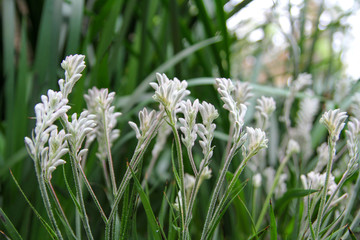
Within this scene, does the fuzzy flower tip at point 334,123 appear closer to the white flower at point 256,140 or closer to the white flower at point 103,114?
the white flower at point 256,140

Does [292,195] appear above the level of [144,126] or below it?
below

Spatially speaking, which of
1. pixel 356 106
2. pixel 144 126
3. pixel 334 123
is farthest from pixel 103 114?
pixel 356 106

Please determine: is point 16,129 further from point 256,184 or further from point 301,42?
point 301,42

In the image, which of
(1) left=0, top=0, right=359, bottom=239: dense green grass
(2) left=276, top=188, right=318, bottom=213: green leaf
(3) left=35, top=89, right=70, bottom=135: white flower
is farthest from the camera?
(1) left=0, top=0, right=359, bottom=239: dense green grass

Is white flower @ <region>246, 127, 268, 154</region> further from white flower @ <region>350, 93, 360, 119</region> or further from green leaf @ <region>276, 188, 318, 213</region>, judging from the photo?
white flower @ <region>350, 93, 360, 119</region>

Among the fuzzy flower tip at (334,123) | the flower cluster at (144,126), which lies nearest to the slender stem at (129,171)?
the flower cluster at (144,126)

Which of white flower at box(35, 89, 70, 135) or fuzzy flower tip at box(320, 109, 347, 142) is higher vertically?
white flower at box(35, 89, 70, 135)

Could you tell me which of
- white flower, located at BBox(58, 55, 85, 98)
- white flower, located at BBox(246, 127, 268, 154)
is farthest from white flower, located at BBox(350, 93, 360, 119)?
white flower, located at BBox(58, 55, 85, 98)

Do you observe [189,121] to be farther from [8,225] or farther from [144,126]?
[8,225]

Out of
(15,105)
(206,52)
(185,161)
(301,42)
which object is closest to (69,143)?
(185,161)

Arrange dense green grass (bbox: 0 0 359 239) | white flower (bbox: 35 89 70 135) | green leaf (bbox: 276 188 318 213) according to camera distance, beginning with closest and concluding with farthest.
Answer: white flower (bbox: 35 89 70 135), green leaf (bbox: 276 188 318 213), dense green grass (bbox: 0 0 359 239)
